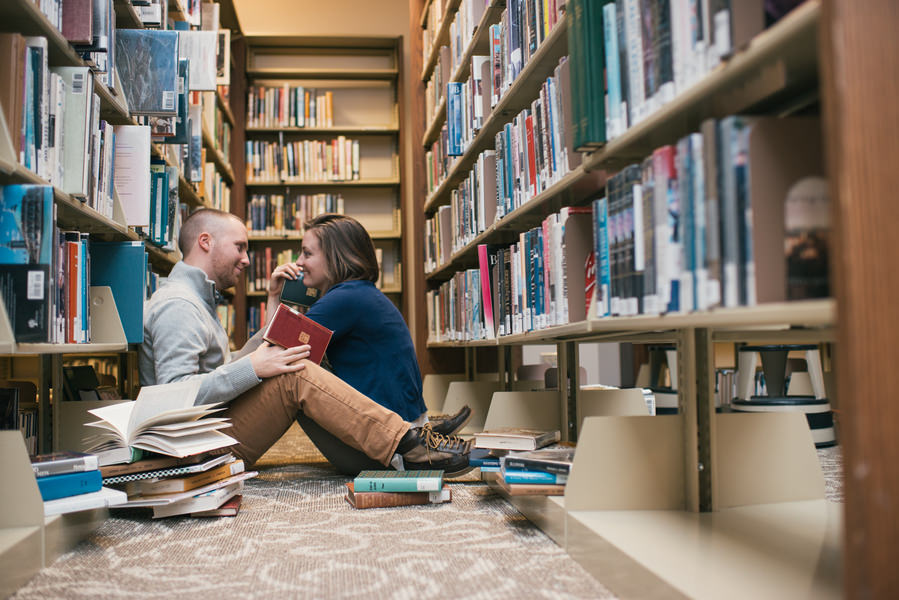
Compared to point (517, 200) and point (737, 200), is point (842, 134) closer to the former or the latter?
point (737, 200)

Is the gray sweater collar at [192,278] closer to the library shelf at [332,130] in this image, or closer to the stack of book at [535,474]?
the stack of book at [535,474]

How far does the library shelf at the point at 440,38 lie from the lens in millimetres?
3559

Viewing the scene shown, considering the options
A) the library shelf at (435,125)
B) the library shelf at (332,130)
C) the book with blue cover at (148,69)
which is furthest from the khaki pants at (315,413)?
the library shelf at (332,130)

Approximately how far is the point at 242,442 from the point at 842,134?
1757 mm

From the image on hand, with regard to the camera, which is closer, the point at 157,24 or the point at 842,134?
the point at 842,134

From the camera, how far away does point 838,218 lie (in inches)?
28.5

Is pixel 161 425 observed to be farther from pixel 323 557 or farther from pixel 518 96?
pixel 518 96

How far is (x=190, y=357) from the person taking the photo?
2.08 metres

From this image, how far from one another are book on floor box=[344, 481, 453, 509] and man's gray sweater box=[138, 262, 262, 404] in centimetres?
44

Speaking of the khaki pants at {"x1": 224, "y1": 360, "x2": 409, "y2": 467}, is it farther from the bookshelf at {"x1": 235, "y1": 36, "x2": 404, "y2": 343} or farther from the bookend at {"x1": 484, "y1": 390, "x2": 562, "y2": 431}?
the bookshelf at {"x1": 235, "y1": 36, "x2": 404, "y2": 343}

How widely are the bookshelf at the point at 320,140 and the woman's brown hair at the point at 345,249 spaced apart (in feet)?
8.58

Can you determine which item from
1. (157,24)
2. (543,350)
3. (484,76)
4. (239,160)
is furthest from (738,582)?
(239,160)

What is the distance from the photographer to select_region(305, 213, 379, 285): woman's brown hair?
2.57 m

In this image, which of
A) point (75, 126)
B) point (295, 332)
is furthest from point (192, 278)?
point (75, 126)
